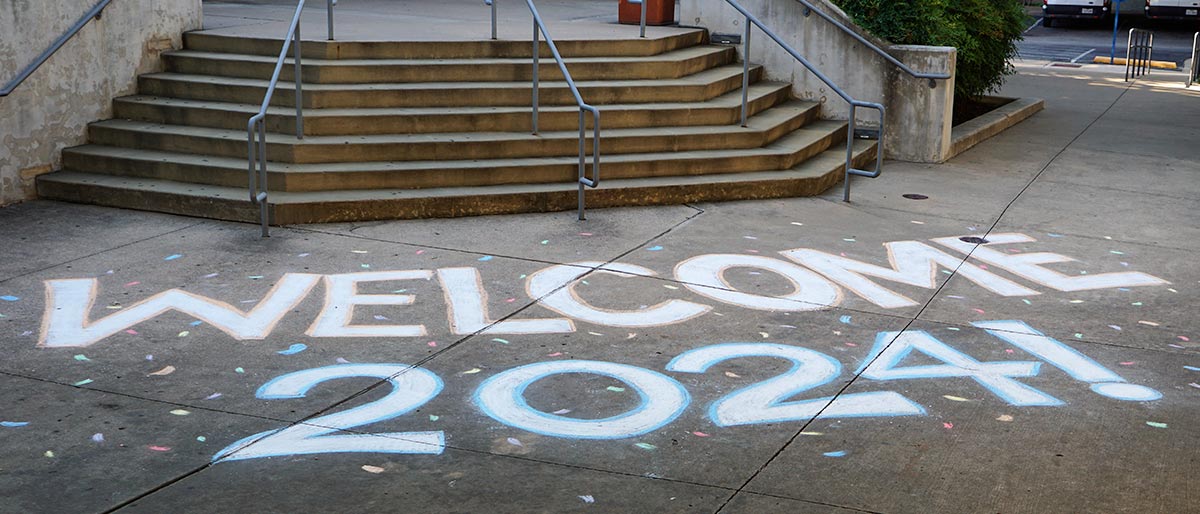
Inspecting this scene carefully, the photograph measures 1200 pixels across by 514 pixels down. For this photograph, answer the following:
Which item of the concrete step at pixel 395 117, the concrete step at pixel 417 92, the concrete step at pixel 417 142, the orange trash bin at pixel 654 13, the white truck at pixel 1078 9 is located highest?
the white truck at pixel 1078 9

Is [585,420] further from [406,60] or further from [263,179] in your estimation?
[406,60]

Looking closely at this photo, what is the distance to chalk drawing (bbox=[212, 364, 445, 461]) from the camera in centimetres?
507

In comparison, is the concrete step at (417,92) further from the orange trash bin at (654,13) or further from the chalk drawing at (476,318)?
the chalk drawing at (476,318)

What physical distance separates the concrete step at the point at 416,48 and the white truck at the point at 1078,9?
88.0 ft

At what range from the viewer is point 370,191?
944 centimetres

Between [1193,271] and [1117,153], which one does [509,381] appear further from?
[1117,153]

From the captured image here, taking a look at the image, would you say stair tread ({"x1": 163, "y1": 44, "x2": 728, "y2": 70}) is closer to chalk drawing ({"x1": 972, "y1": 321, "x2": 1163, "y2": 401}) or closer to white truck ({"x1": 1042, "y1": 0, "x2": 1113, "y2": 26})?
chalk drawing ({"x1": 972, "y1": 321, "x2": 1163, "y2": 401})

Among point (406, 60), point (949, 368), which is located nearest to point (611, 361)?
point (949, 368)

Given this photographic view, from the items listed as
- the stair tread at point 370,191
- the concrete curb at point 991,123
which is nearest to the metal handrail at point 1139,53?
the concrete curb at point 991,123

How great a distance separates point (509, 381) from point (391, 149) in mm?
4328

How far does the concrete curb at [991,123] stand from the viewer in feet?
42.5

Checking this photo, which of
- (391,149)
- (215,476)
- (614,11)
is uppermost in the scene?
(614,11)

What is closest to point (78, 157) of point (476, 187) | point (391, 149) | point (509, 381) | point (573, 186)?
point (391, 149)

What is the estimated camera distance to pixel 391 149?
980 centimetres
